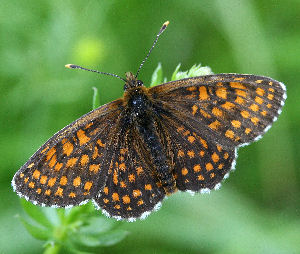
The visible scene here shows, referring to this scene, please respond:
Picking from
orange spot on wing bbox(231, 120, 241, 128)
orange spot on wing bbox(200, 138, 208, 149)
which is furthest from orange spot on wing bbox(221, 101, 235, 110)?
orange spot on wing bbox(200, 138, 208, 149)

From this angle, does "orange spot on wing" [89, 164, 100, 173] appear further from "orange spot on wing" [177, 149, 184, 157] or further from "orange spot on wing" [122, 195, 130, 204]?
"orange spot on wing" [177, 149, 184, 157]

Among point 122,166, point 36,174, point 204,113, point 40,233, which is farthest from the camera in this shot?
point 40,233

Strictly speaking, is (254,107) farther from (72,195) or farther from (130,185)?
(72,195)

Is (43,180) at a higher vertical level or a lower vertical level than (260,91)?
lower

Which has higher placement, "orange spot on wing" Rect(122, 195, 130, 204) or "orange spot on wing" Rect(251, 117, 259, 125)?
"orange spot on wing" Rect(251, 117, 259, 125)

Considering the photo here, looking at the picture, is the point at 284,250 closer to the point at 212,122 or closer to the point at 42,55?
the point at 212,122

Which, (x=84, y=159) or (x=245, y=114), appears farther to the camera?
(x=245, y=114)

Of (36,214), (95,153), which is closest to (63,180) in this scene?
(95,153)

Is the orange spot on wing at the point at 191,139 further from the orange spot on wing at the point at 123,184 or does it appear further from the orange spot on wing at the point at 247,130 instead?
the orange spot on wing at the point at 123,184
